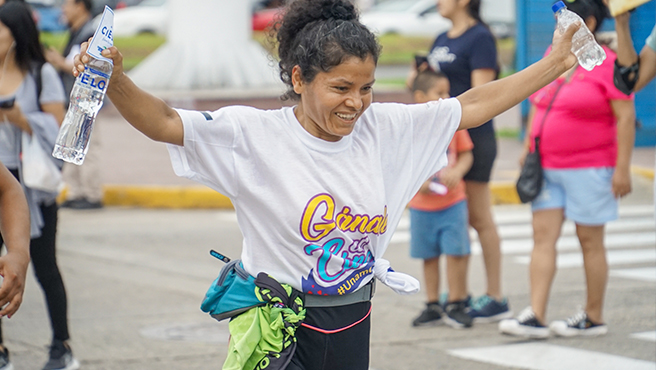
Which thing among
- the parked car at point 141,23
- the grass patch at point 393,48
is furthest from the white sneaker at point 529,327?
the parked car at point 141,23

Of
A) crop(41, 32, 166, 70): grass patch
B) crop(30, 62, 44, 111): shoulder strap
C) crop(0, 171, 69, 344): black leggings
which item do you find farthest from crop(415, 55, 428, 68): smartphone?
crop(41, 32, 166, 70): grass patch

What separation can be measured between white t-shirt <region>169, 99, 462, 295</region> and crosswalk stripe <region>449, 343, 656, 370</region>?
2217 millimetres

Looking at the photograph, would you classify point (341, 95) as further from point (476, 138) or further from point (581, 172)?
point (476, 138)

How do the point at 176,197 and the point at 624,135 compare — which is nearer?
the point at 624,135

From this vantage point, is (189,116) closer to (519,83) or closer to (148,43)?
(519,83)

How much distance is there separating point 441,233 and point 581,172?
36.9 inches

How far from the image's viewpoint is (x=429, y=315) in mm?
5840

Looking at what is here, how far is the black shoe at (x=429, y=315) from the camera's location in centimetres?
584

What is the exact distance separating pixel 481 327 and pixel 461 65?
1.66m

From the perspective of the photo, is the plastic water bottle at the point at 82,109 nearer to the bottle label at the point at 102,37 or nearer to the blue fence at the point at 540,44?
the bottle label at the point at 102,37

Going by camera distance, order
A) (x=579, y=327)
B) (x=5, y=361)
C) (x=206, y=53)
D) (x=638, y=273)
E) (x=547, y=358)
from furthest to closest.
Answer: (x=206, y=53) → (x=638, y=273) → (x=579, y=327) → (x=547, y=358) → (x=5, y=361)

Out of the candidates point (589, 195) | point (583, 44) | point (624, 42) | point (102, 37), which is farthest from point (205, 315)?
point (102, 37)

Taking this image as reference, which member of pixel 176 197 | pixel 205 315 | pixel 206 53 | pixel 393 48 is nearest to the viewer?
pixel 205 315

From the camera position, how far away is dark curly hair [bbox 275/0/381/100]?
Result: 2.95 meters
